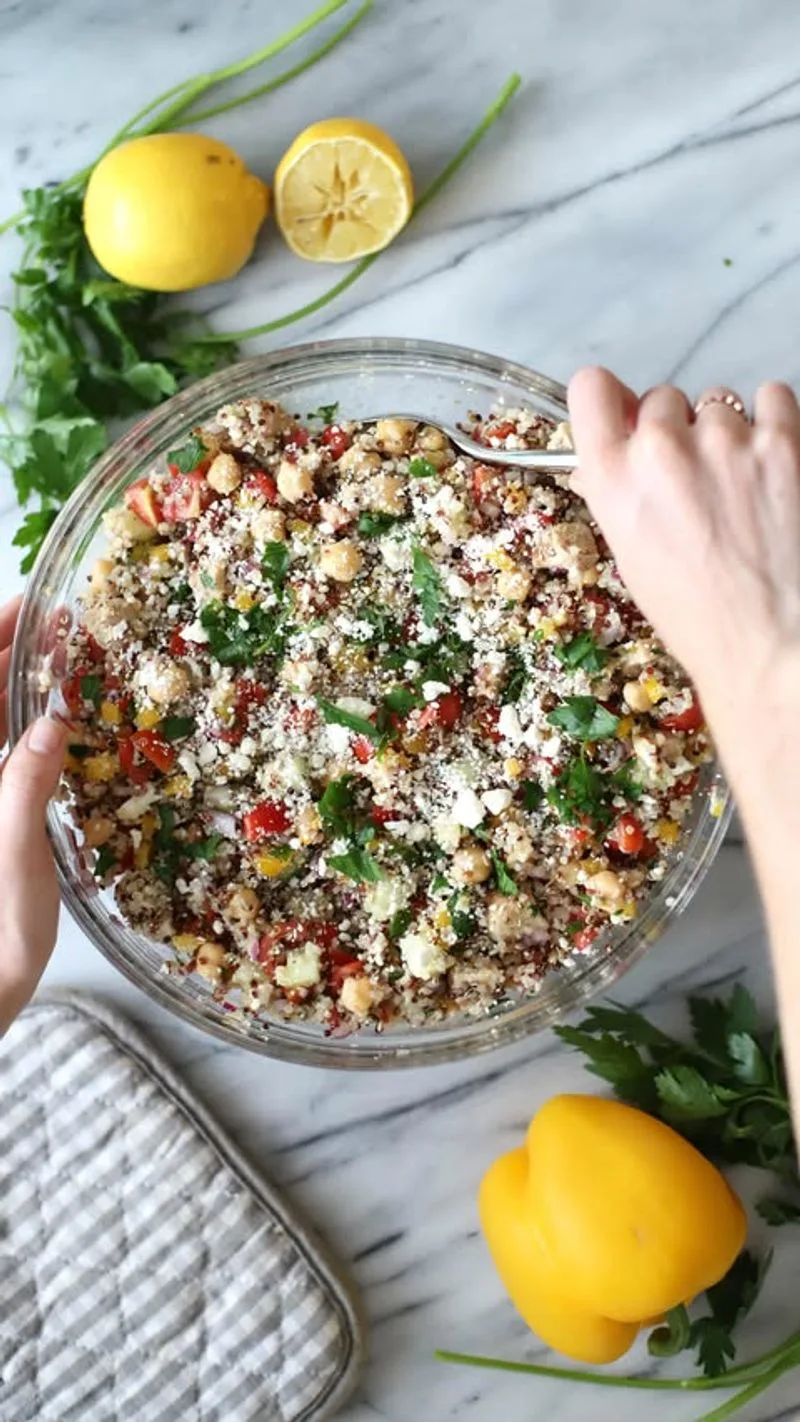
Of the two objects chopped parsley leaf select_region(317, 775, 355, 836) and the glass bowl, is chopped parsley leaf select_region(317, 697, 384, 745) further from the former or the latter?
the glass bowl

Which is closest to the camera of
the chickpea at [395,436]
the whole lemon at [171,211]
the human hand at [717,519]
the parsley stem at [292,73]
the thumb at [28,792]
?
the human hand at [717,519]

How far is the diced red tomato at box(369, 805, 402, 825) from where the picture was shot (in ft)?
4.17

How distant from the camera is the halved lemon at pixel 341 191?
4.83 ft

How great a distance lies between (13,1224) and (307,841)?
0.63 m


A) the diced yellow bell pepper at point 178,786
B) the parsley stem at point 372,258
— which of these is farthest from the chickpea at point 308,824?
the parsley stem at point 372,258

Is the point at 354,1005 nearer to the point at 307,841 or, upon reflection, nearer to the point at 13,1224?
the point at 307,841

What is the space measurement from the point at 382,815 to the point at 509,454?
1.15ft

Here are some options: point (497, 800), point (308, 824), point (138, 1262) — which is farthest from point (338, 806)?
point (138, 1262)

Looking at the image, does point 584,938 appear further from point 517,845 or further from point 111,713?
point 111,713

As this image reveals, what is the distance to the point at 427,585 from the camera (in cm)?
127

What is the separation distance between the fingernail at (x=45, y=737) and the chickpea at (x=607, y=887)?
49 cm

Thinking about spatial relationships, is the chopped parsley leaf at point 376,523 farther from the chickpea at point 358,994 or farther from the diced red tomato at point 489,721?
the chickpea at point 358,994

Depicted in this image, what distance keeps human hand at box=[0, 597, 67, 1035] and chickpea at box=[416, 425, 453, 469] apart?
1.38 feet

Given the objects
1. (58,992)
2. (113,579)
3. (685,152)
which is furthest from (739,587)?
(58,992)
